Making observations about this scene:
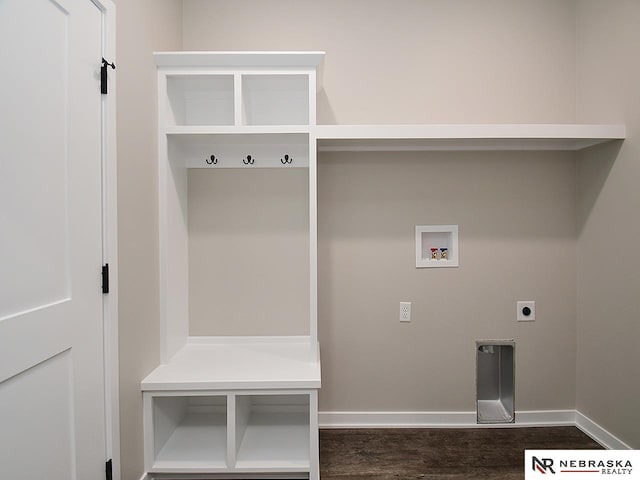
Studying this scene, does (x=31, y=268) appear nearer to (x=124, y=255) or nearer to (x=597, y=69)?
(x=124, y=255)

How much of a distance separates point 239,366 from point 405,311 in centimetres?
110

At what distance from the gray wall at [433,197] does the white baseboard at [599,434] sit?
13 cm

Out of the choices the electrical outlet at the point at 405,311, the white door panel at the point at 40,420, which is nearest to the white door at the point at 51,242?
the white door panel at the point at 40,420

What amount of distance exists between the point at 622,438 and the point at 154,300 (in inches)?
105

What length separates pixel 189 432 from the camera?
2.15m

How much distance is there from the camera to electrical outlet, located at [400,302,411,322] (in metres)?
2.43

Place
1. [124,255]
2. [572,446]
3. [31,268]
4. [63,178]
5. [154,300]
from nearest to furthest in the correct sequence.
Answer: [31,268] → [63,178] → [124,255] → [154,300] → [572,446]

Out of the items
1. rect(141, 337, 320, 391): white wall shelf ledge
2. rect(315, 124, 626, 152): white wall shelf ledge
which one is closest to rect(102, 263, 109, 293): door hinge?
rect(141, 337, 320, 391): white wall shelf ledge

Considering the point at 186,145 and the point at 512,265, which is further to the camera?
the point at 512,265

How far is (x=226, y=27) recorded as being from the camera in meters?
2.38

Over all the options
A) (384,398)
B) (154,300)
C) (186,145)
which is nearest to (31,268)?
(154,300)

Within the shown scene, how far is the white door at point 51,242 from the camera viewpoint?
3.44ft

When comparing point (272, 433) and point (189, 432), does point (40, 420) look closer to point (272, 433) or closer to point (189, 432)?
point (189, 432)

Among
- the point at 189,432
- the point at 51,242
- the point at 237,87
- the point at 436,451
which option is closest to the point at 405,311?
the point at 436,451
